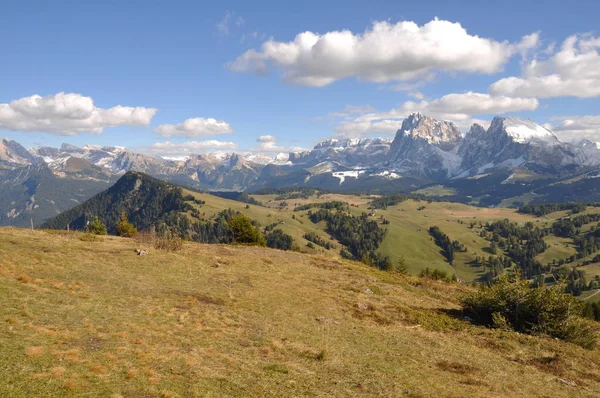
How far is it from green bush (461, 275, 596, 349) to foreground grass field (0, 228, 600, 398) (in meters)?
1.89

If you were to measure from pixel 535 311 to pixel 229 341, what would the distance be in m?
26.3

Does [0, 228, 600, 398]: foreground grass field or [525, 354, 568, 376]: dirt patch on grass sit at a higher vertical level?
[0, 228, 600, 398]: foreground grass field

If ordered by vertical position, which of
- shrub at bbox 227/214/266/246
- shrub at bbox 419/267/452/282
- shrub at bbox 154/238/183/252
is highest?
shrub at bbox 154/238/183/252

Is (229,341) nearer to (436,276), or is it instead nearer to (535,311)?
(535,311)

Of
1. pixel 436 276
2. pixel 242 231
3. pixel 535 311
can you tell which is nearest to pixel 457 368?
pixel 535 311

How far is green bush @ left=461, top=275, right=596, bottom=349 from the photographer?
2975 cm

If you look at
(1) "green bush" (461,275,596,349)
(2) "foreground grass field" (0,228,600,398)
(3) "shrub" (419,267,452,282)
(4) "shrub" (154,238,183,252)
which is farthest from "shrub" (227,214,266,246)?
(1) "green bush" (461,275,596,349)

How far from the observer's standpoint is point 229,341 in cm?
2197

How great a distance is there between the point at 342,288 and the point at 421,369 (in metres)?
20.8

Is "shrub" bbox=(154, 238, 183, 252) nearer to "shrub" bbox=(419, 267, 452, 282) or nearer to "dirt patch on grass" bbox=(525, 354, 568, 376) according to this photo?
"dirt patch on grass" bbox=(525, 354, 568, 376)

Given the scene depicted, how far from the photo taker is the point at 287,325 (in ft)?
87.6

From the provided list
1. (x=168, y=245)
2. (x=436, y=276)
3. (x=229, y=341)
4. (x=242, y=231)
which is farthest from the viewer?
(x=242, y=231)

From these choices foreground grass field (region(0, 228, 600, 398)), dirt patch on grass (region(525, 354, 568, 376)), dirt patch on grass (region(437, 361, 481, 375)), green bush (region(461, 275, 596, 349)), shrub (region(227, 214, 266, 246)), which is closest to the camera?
foreground grass field (region(0, 228, 600, 398))

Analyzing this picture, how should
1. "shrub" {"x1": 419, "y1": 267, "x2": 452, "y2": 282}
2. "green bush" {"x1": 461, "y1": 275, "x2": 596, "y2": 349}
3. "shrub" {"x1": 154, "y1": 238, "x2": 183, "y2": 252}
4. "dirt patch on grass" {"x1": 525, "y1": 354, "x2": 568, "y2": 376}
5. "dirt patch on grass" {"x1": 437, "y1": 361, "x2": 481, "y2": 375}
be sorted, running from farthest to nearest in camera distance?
"shrub" {"x1": 419, "y1": 267, "x2": 452, "y2": 282}, "shrub" {"x1": 154, "y1": 238, "x2": 183, "y2": 252}, "green bush" {"x1": 461, "y1": 275, "x2": 596, "y2": 349}, "dirt patch on grass" {"x1": 525, "y1": 354, "x2": 568, "y2": 376}, "dirt patch on grass" {"x1": 437, "y1": 361, "x2": 481, "y2": 375}
